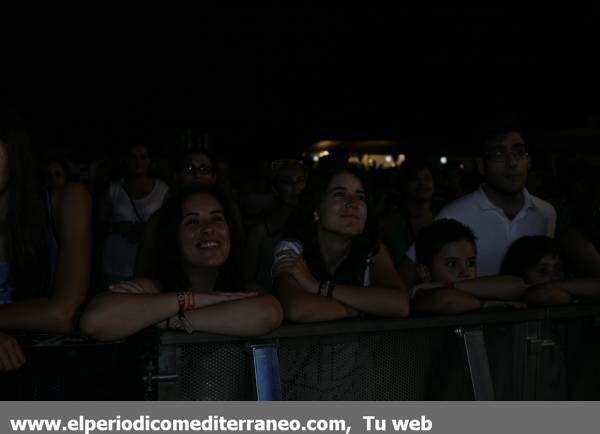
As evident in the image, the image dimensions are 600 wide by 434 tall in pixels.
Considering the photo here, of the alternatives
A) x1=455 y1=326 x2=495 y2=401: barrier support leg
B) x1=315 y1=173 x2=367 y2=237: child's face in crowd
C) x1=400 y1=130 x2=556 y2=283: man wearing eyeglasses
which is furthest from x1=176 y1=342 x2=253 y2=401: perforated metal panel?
x1=400 y1=130 x2=556 y2=283: man wearing eyeglasses

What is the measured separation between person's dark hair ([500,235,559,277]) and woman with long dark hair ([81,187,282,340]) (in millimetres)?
1335

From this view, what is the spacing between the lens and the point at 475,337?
243cm

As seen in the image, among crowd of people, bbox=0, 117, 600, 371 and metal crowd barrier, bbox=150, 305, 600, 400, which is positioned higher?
crowd of people, bbox=0, 117, 600, 371

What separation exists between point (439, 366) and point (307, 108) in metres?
21.5

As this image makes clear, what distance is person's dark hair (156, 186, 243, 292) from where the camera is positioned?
3210mm

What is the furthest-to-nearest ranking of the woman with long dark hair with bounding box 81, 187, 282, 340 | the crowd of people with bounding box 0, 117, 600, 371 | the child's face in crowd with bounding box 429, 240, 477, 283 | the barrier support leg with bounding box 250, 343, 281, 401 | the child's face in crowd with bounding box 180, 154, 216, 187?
the child's face in crowd with bounding box 180, 154, 216, 187
the child's face in crowd with bounding box 429, 240, 477, 283
the crowd of people with bounding box 0, 117, 600, 371
the woman with long dark hair with bounding box 81, 187, 282, 340
the barrier support leg with bounding box 250, 343, 281, 401

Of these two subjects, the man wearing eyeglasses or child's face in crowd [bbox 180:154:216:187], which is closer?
the man wearing eyeglasses

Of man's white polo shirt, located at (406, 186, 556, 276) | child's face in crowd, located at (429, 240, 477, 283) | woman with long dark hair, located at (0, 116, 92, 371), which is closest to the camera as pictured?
woman with long dark hair, located at (0, 116, 92, 371)

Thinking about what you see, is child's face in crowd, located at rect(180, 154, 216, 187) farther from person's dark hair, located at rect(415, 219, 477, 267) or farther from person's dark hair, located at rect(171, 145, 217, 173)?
person's dark hair, located at rect(415, 219, 477, 267)

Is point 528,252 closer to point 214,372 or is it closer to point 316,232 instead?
point 316,232

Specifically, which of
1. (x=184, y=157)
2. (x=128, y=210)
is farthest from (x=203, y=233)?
(x=128, y=210)

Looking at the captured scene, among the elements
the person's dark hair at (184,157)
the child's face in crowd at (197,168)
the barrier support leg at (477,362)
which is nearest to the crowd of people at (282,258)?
the barrier support leg at (477,362)

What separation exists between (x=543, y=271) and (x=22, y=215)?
2.35m

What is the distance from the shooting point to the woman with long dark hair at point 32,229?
2.86 meters
